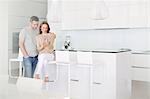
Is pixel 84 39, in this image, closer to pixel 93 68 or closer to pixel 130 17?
pixel 130 17

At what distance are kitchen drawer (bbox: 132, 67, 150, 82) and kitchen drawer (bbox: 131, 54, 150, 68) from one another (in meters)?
0.07

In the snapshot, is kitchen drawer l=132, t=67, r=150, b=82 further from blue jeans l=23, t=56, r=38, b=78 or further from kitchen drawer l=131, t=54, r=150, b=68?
blue jeans l=23, t=56, r=38, b=78

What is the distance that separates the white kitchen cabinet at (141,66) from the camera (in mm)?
4328

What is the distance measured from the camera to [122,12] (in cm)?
452

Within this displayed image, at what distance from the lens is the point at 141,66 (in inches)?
172

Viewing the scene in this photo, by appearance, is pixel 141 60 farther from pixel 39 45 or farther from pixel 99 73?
pixel 39 45

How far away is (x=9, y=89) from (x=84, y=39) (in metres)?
3.07

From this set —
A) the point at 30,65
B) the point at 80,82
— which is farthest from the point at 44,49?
the point at 80,82

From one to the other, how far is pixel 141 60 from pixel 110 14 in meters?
0.94

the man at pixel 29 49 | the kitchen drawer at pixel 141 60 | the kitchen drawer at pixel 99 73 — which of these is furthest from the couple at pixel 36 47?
the kitchen drawer at pixel 141 60

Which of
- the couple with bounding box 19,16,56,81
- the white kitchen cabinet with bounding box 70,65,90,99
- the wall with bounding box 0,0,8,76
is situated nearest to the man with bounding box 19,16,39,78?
the couple with bounding box 19,16,56,81

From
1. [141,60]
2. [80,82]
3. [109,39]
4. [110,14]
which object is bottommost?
[80,82]

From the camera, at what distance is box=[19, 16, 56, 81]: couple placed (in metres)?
4.05

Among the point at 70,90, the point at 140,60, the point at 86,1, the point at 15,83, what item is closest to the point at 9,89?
the point at 15,83
